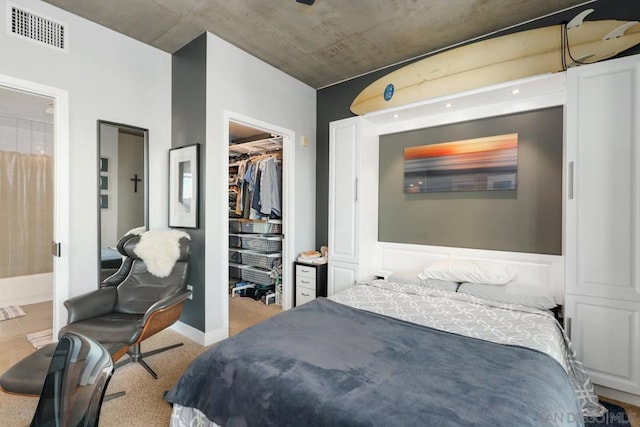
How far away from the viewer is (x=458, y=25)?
2617 mm

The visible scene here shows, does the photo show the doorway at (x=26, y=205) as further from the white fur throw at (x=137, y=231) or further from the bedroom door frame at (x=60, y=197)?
the white fur throw at (x=137, y=231)

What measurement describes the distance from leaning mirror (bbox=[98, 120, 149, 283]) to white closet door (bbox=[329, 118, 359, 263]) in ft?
6.32

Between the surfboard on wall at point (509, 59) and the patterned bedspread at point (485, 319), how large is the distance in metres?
1.73

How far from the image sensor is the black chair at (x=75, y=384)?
2.59 ft

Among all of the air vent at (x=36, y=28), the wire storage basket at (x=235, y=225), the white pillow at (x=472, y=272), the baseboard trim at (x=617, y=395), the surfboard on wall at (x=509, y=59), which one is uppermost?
the air vent at (x=36, y=28)

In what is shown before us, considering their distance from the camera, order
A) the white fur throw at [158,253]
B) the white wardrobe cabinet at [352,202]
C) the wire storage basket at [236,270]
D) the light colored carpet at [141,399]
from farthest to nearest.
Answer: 1. the wire storage basket at [236,270]
2. the white wardrobe cabinet at [352,202]
3. the white fur throw at [158,253]
4. the light colored carpet at [141,399]

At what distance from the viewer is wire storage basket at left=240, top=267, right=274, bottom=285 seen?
418 centimetres

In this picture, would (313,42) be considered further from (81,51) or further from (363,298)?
(363,298)

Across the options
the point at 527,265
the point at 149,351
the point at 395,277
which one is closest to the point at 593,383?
the point at 527,265

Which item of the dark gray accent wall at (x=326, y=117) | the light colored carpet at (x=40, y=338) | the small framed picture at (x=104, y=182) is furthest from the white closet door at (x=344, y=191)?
the light colored carpet at (x=40, y=338)

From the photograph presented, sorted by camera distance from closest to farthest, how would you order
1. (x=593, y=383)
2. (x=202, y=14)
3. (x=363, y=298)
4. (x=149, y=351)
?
(x=593, y=383) < (x=363, y=298) < (x=202, y=14) < (x=149, y=351)

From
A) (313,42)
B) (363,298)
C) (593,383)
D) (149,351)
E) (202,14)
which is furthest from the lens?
(313,42)

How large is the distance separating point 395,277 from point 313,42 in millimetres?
2391

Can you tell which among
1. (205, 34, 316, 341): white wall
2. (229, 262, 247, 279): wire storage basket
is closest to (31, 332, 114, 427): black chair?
(205, 34, 316, 341): white wall
